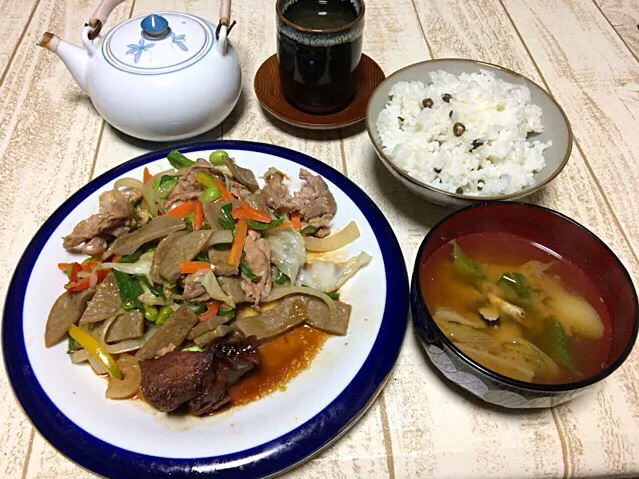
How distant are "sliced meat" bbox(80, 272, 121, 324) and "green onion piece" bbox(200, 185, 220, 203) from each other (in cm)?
35

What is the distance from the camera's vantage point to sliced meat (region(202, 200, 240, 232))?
1.57 meters

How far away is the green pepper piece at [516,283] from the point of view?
1.42 meters

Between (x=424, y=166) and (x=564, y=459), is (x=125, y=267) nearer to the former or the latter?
(x=424, y=166)

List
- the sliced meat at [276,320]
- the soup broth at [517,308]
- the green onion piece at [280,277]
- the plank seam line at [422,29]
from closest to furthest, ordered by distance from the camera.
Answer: the soup broth at [517,308] < the sliced meat at [276,320] < the green onion piece at [280,277] < the plank seam line at [422,29]

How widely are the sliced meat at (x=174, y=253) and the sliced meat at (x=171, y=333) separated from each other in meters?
0.10

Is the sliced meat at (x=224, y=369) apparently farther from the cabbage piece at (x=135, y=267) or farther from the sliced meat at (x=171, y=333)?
the cabbage piece at (x=135, y=267)

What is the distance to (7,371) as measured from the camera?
4.36 ft

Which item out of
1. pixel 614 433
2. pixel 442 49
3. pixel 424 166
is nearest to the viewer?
pixel 614 433

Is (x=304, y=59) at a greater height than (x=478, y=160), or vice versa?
(x=304, y=59)

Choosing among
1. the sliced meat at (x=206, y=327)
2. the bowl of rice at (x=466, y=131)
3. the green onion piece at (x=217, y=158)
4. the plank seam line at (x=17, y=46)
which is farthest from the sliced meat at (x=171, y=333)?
the plank seam line at (x=17, y=46)

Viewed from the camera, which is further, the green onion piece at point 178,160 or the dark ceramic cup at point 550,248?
the green onion piece at point 178,160

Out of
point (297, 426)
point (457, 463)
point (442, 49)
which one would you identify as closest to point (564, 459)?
point (457, 463)

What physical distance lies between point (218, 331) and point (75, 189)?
0.89m

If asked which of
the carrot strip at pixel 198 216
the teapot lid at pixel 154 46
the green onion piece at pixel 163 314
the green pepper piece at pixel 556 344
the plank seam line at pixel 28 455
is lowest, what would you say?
the plank seam line at pixel 28 455
